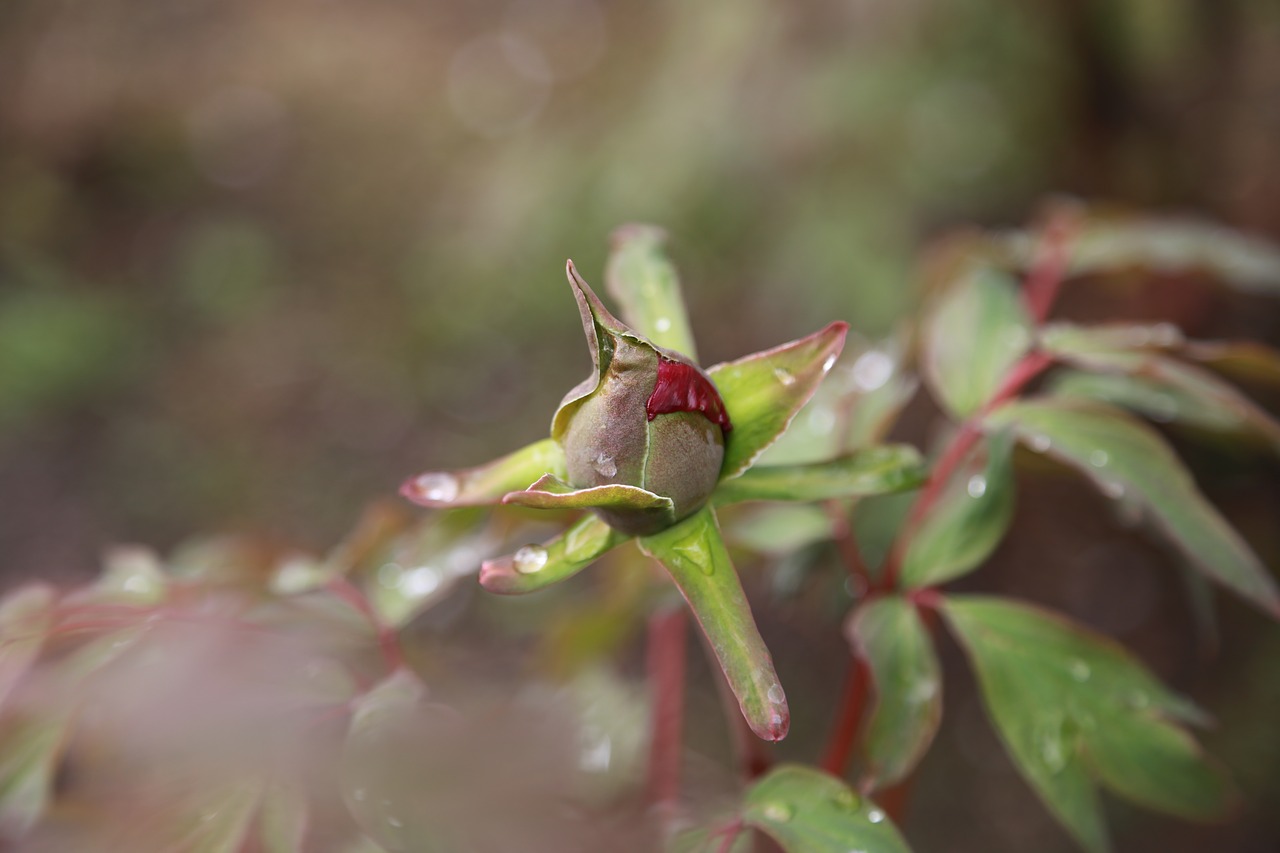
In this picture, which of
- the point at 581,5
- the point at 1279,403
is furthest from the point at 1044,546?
the point at 581,5

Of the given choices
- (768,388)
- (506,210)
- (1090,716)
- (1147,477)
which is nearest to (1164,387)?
(1147,477)

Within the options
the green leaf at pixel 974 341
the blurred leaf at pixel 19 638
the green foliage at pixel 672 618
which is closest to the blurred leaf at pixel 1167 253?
the green foliage at pixel 672 618

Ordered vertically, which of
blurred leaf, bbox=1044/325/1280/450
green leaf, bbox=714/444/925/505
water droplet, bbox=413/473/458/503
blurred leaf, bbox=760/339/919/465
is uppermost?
water droplet, bbox=413/473/458/503

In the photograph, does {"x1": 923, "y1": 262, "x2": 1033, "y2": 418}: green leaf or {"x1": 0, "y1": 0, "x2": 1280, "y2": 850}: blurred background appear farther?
{"x1": 0, "y1": 0, "x2": 1280, "y2": 850}: blurred background

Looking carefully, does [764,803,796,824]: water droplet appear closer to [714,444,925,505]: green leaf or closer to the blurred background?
[714,444,925,505]: green leaf

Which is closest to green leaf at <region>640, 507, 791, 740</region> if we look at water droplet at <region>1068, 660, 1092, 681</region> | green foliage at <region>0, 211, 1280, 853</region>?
green foliage at <region>0, 211, 1280, 853</region>


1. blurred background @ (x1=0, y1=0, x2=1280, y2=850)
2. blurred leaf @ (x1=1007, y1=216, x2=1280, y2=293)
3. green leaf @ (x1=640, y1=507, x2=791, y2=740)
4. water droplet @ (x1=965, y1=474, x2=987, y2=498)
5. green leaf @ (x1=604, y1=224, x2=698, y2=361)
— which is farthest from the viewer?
blurred background @ (x1=0, y1=0, x2=1280, y2=850)

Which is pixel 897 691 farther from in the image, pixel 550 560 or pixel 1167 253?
pixel 1167 253
